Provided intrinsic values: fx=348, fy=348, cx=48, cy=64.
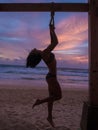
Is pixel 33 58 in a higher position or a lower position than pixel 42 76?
higher

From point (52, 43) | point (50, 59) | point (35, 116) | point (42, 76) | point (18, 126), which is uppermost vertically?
point (52, 43)

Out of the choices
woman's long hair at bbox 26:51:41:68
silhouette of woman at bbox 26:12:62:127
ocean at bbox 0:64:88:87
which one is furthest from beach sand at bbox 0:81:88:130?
ocean at bbox 0:64:88:87

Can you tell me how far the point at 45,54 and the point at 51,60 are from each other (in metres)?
0.10

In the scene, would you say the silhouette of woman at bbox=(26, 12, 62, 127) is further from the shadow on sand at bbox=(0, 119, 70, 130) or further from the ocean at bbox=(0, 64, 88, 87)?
the ocean at bbox=(0, 64, 88, 87)

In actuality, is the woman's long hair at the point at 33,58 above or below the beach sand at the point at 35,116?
above

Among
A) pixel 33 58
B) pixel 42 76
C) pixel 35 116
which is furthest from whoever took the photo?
pixel 42 76

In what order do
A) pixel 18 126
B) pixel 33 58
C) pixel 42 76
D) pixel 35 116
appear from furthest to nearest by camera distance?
pixel 42 76, pixel 35 116, pixel 18 126, pixel 33 58

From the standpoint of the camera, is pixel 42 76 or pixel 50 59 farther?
pixel 42 76

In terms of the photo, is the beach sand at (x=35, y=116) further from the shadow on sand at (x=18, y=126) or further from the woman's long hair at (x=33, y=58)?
the woman's long hair at (x=33, y=58)

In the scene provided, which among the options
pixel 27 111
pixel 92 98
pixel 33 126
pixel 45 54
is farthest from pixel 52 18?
pixel 27 111

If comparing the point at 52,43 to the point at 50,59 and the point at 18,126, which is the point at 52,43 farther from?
the point at 18,126

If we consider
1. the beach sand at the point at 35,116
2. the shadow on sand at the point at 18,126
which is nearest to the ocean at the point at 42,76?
the beach sand at the point at 35,116

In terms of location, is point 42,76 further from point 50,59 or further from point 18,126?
point 50,59

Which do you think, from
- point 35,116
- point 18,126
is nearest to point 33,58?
point 18,126
